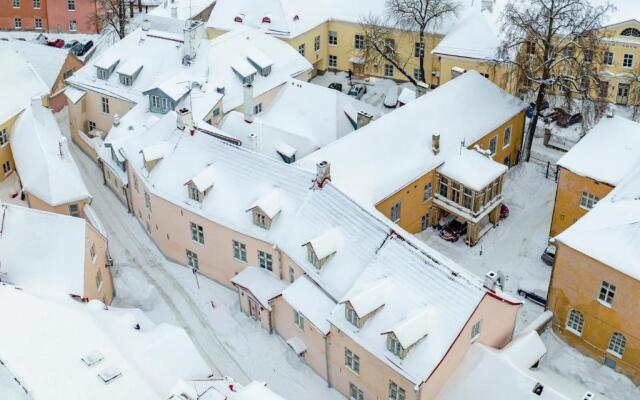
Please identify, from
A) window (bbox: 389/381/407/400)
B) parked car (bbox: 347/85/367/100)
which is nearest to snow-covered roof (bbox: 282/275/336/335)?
window (bbox: 389/381/407/400)

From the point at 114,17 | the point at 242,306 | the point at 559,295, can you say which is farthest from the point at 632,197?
the point at 114,17

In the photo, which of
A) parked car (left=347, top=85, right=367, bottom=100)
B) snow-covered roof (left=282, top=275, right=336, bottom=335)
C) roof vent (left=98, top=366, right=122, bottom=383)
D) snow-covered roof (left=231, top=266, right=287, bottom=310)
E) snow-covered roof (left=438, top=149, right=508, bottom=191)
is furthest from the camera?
parked car (left=347, top=85, right=367, bottom=100)

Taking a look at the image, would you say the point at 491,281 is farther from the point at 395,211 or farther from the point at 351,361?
the point at 395,211

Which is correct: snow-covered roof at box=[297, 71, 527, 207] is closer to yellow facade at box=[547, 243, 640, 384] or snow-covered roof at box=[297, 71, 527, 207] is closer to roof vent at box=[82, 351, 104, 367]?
yellow facade at box=[547, 243, 640, 384]

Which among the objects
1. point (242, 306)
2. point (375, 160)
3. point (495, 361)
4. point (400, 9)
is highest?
point (400, 9)

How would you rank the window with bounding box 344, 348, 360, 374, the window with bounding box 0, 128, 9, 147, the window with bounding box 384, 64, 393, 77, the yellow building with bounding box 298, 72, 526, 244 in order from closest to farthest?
the window with bounding box 344, 348, 360, 374 → the yellow building with bounding box 298, 72, 526, 244 → the window with bounding box 0, 128, 9, 147 → the window with bounding box 384, 64, 393, 77

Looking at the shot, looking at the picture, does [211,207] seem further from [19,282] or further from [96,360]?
[96,360]
